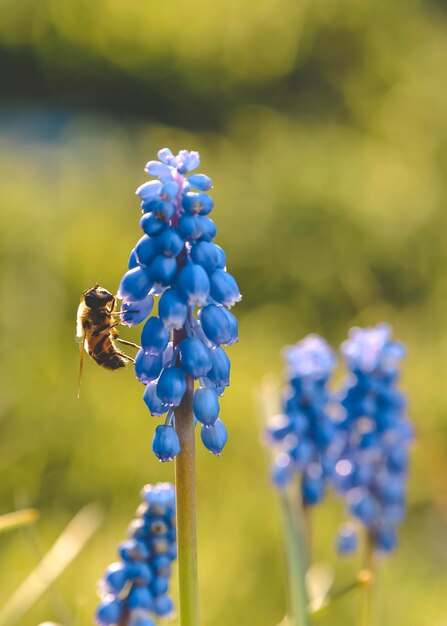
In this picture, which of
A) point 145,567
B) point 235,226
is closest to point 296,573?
point 145,567

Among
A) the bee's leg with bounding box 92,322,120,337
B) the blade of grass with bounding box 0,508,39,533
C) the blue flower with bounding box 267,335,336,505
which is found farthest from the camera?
the blue flower with bounding box 267,335,336,505

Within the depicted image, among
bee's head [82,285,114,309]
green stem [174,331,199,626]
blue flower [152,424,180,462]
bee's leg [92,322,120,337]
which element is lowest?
green stem [174,331,199,626]

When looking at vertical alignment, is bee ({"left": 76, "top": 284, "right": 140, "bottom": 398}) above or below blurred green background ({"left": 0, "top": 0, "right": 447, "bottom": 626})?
below

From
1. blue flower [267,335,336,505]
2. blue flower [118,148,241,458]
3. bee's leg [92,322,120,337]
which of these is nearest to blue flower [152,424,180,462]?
blue flower [118,148,241,458]

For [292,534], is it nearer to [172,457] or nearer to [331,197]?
[172,457]

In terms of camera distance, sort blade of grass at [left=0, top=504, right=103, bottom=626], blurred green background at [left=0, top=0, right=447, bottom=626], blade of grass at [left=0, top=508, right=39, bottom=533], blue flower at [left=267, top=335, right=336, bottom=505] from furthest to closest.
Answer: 1. blurred green background at [left=0, top=0, right=447, bottom=626]
2. blue flower at [left=267, top=335, right=336, bottom=505]
3. blade of grass at [left=0, top=504, right=103, bottom=626]
4. blade of grass at [left=0, top=508, right=39, bottom=533]

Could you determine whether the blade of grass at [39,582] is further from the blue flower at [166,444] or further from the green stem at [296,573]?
the blue flower at [166,444]

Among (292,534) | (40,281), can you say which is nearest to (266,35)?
(40,281)

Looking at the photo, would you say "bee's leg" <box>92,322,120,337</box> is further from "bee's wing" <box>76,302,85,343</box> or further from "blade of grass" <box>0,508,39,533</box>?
"blade of grass" <box>0,508,39,533</box>

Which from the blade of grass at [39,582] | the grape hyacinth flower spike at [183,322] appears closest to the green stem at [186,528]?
the grape hyacinth flower spike at [183,322]
